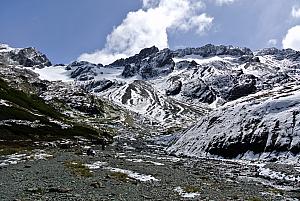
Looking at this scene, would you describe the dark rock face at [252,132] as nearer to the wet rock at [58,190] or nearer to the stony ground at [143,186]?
the stony ground at [143,186]

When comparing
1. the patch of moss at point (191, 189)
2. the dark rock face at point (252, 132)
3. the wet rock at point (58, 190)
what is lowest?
the wet rock at point (58, 190)

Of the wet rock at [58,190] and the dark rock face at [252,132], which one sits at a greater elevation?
the dark rock face at [252,132]

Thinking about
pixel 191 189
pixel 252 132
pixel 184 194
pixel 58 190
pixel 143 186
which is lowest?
pixel 58 190

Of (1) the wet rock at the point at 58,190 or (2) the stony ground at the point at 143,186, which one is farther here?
(1) the wet rock at the point at 58,190

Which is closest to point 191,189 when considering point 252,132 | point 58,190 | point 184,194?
point 184,194

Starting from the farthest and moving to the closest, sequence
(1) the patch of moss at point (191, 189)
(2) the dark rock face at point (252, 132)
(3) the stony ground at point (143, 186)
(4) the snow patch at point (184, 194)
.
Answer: (2) the dark rock face at point (252, 132)
(1) the patch of moss at point (191, 189)
(4) the snow patch at point (184, 194)
(3) the stony ground at point (143, 186)

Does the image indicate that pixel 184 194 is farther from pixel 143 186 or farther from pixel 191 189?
pixel 143 186

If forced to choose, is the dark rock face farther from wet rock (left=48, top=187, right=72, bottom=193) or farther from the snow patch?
wet rock (left=48, top=187, right=72, bottom=193)

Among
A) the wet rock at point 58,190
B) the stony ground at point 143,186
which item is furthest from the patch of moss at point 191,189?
the wet rock at point 58,190

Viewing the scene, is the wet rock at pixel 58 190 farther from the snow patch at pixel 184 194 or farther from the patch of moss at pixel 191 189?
the patch of moss at pixel 191 189

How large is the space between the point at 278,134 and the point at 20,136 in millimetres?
91015

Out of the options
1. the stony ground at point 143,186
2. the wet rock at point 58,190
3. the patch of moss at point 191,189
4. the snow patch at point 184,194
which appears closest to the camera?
the stony ground at point 143,186

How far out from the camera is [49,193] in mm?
35344

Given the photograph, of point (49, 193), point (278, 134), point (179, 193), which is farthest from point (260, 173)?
point (49, 193)
